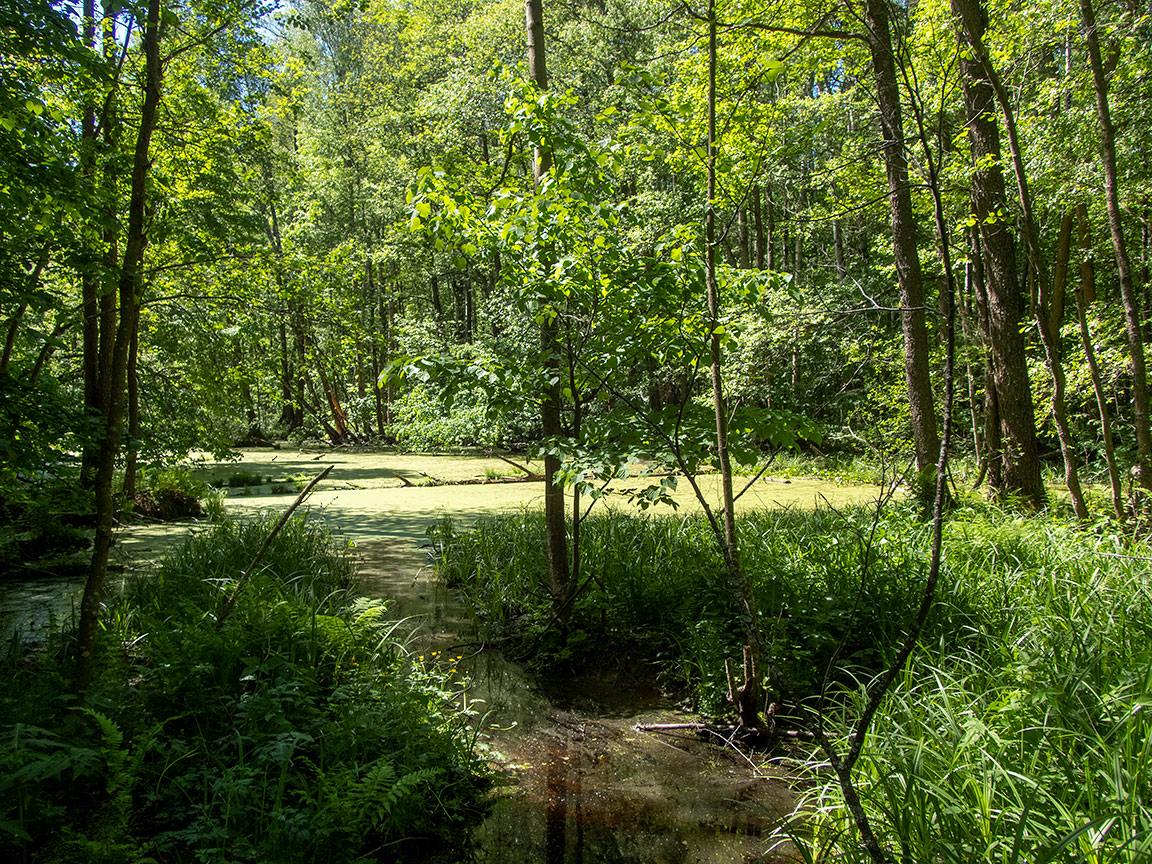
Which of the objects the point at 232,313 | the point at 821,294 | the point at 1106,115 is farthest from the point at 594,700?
the point at 821,294

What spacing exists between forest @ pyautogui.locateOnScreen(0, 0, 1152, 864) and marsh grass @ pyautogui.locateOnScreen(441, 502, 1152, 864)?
0.02 meters

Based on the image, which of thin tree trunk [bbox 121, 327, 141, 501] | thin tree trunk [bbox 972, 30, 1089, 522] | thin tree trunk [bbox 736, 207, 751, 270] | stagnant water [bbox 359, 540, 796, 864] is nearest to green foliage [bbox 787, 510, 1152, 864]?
Answer: stagnant water [bbox 359, 540, 796, 864]

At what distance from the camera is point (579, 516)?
473 cm

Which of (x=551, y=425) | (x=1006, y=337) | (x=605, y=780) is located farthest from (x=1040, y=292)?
(x=605, y=780)

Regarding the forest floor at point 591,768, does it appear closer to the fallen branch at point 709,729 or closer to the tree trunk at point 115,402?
the fallen branch at point 709,729

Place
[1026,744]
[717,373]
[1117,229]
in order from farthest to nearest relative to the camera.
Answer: [1117,229]
[717,373]
[1026,744]

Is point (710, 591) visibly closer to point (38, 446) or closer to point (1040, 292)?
point (1040, 292)

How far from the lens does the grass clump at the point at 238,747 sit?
193 centimetres

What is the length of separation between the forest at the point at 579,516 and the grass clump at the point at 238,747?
20 millimetres

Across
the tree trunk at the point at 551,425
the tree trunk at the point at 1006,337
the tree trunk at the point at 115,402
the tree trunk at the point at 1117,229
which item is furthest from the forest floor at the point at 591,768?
the tree trunk at the point at 1006,337

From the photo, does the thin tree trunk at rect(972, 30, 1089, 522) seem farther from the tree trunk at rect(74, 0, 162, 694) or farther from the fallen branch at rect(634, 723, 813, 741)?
the tree trunk at rect(74, 0, 162, 694)

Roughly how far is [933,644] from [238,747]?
3.10 m

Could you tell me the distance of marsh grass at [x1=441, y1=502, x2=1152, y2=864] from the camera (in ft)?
6.02

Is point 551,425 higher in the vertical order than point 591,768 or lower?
higher
